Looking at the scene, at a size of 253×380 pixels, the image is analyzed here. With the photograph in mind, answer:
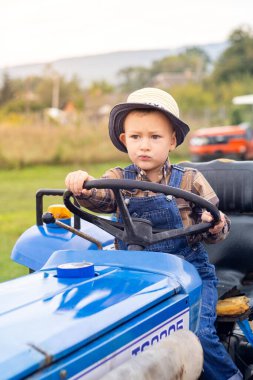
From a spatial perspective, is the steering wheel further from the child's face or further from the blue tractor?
the child's face

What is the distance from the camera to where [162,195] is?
2.67 m

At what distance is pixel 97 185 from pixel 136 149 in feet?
1.09

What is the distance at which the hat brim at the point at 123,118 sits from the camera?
Answer: 2.70m

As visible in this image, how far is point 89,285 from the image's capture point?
2.12 metres

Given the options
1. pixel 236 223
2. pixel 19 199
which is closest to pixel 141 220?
pixel 236 223

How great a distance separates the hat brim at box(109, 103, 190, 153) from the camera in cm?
270

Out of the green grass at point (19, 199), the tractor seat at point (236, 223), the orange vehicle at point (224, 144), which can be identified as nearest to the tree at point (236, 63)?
the orange vehicle at point (224, 144)

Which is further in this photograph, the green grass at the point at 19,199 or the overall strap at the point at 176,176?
the green grass at the point at 19,199

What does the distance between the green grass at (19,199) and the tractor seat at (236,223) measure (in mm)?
2667

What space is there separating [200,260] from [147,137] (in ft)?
1.88

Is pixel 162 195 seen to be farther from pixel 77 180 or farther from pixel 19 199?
pixel 19 199

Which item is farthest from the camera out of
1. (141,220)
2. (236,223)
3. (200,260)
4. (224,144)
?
(224,144)

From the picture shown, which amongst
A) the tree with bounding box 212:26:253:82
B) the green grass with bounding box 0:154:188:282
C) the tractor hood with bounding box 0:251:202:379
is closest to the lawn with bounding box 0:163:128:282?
the green grass with bounding box 0:154:188:282

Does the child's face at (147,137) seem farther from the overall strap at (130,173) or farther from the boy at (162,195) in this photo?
the overall strap at (130,173)
